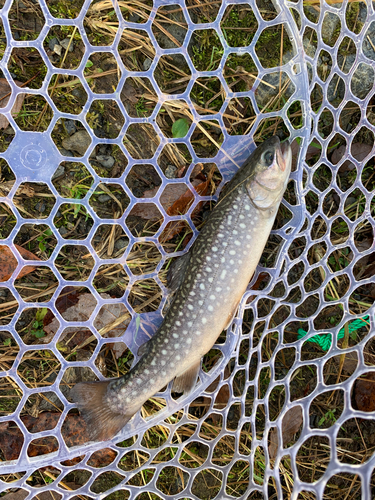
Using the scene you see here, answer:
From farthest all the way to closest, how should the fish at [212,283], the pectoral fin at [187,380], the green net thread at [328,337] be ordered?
the green net thread at [328,337], the pectoral fin at [187,380], the fish at [212,283]

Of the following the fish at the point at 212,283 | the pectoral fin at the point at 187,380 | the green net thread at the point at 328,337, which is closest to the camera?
the fish at the point at 212,283

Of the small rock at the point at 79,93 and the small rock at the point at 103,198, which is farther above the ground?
the small rock at the point at 79,93

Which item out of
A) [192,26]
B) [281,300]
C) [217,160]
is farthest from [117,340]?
[192,26]

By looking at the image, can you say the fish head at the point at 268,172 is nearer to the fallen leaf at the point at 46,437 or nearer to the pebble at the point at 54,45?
the pebble at the point at 54,45

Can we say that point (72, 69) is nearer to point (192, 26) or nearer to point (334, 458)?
point (192, 26)

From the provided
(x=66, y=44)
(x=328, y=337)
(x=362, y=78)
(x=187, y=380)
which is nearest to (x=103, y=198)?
(x=66, y=44)

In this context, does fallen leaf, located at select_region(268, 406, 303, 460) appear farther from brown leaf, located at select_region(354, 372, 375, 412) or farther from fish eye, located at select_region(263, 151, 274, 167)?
fish eye, located at select_region(263, 151, 274, 167)

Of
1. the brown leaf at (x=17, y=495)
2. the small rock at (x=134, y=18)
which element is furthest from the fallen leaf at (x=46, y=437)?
the small rock at (x=134, y=18)
